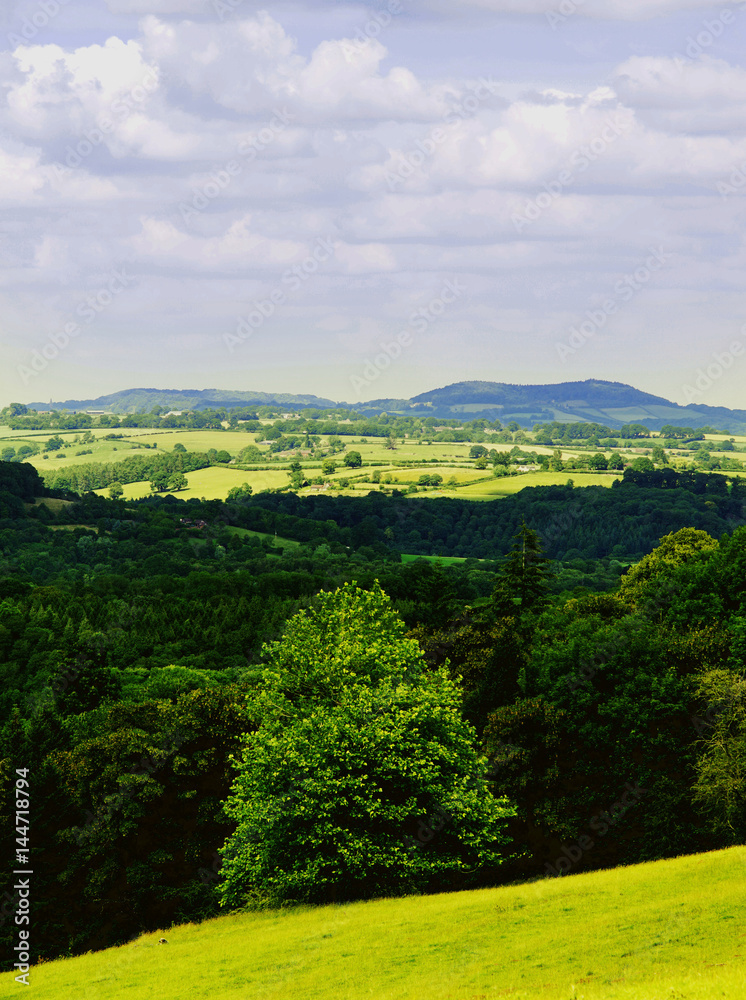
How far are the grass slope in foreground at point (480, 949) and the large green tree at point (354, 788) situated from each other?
2021 mm

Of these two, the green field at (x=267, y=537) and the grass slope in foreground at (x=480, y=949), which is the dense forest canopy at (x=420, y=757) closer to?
the grass slope in foreground at (x=480, y=949)

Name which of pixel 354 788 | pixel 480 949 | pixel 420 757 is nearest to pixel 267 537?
pixel 420 757

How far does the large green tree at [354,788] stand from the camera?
38656 millimetres

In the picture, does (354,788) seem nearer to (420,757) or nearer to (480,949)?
(420,757)

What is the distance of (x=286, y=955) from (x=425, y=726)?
13749mm

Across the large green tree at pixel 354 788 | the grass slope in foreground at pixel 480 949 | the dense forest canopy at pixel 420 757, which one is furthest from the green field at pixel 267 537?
the grass slope in foreground at pixel 480 949

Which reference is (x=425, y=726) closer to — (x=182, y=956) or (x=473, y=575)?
(x=182, y=956)

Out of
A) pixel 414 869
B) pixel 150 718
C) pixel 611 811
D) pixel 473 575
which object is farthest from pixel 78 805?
pixel 473 575

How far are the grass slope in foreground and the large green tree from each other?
2.02 metres

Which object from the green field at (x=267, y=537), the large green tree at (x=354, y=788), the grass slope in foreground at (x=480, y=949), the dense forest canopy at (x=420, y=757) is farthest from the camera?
the green field at (x=267, y=537)

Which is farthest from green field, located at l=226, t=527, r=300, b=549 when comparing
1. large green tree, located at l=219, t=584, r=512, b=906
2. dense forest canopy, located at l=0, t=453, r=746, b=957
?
large green tree, located at l=219, t=584, r=512, b=906

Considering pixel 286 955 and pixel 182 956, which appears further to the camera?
pixel 182 956

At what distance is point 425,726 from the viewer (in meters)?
42.3

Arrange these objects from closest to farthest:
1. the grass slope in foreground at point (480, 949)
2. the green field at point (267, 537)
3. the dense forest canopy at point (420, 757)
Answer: the grass slope in foreground at point (480, 949), the dense forest canopy at point (420, 757), the green field at point (267, 537)
